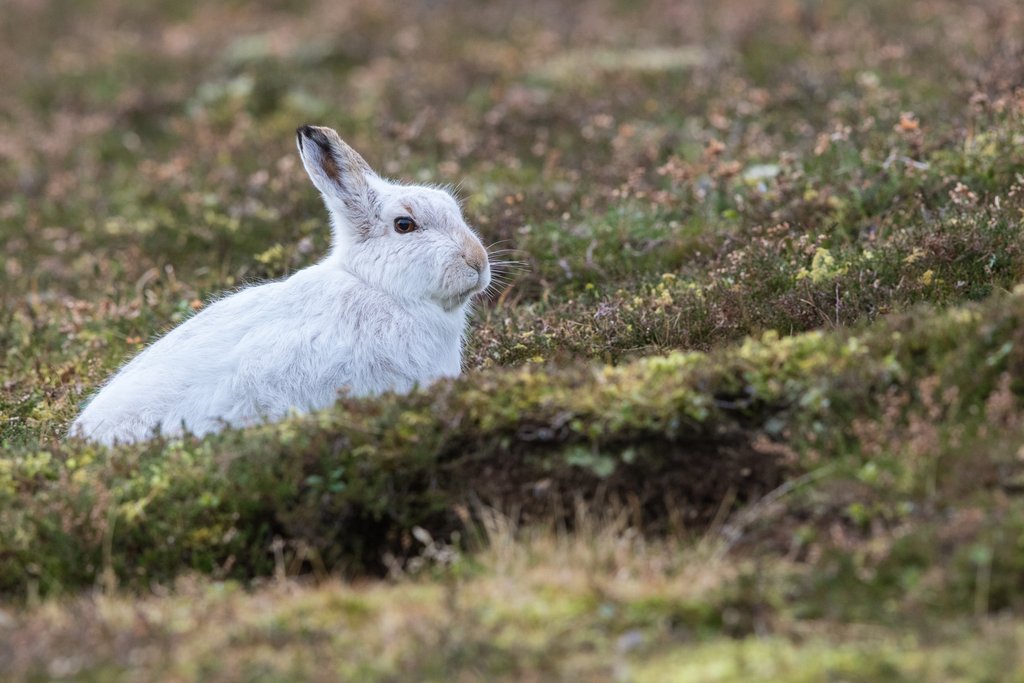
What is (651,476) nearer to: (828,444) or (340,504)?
(828,444)

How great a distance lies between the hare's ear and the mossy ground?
127 cm

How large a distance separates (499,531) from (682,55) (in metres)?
11.6

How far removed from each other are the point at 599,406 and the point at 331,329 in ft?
7.48

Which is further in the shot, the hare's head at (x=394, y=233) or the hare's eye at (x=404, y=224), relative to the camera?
the hare's eye at (x=404, y=224)

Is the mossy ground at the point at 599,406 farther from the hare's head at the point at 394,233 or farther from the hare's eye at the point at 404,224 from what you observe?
the hare's eye at the point at 404,224

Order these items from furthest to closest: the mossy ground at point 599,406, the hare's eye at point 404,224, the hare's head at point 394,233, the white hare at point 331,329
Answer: the hare's eye at point 404,224 < the hare's head at point 394,233 < the white hare at point 331,329 < the mossy ground at point 599,406

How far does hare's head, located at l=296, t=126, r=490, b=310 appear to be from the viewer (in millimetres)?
8633

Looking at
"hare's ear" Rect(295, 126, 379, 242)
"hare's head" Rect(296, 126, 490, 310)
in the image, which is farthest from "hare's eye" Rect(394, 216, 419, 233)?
"hare's ear" Rect(295, 126, 379, 242)

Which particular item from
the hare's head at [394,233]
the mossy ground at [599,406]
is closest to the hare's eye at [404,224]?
the hare's head at [394,233]

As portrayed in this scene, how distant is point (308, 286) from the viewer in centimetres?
871

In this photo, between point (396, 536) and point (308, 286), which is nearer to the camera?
point (396, 536)

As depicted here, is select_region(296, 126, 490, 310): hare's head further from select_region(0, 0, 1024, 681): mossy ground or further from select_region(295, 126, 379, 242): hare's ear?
select_region(0, 0, 1024, 681): mossy ground

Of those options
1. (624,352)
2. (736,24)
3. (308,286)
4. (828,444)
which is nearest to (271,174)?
(308,286)

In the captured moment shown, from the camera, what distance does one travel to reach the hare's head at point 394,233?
863 cm
